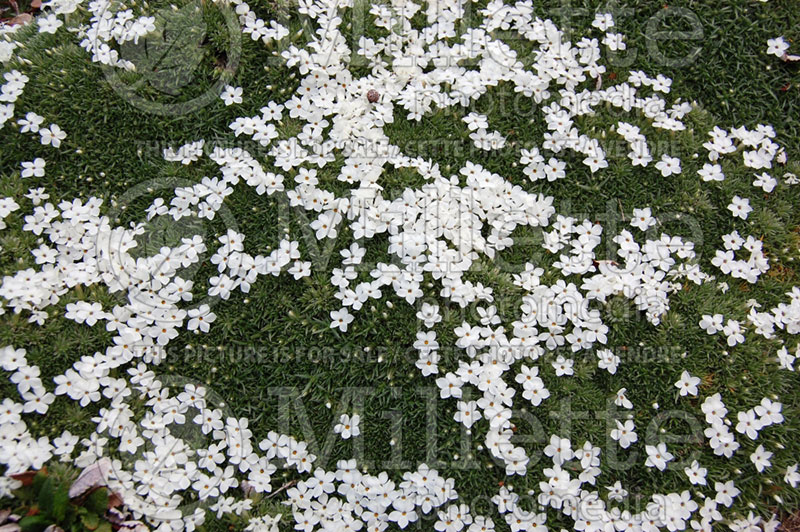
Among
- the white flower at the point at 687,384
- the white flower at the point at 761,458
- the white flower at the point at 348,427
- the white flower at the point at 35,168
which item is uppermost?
the white flower at the point at 35,168

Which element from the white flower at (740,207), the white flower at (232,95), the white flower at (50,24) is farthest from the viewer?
the white flower at (50,24)

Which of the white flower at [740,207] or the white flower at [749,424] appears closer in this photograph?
the white flower at [749,424]

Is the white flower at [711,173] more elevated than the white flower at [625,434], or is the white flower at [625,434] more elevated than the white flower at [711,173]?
the white flower at [711,173]

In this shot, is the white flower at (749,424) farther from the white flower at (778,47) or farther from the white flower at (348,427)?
the white flower at (778,47)

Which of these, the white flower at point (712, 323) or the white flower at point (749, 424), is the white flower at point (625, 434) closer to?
the white flower at point (749, 424)

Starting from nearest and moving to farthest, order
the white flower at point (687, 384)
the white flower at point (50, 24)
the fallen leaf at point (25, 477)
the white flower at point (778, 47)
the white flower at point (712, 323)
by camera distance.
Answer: the fallen leaf at point (25, 477), the white flower at point (687, 384), the white flower at point (712, 323), the white flower at point (50, 24), the white flower at point (778, 47)

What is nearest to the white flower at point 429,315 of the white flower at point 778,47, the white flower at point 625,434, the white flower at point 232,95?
the white flower at point 625,434

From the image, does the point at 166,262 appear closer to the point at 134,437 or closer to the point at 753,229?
the point at 134,437

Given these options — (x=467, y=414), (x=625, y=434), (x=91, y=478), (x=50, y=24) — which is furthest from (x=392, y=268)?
(x=50, y=24)

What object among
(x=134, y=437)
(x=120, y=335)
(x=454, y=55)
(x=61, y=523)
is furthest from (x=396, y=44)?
(x=61, y=523)
